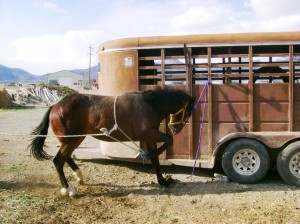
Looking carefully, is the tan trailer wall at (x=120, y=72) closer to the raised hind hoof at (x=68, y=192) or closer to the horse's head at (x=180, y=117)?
the horse's head at (x=180, y=117)

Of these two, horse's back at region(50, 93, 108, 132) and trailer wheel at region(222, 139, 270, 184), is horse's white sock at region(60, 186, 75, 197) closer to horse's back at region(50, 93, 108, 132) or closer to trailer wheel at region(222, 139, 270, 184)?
horse's back at region(50, 93, 108, 132)

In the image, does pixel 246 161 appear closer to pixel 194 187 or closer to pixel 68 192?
pixel 194 187

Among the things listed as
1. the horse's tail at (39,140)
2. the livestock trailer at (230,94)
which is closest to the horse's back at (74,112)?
the horse's tail at (39,140)

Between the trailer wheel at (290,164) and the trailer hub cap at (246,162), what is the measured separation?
38 cm

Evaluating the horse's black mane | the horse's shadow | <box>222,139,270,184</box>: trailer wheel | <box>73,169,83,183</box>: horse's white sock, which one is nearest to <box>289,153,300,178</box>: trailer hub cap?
the horse's shadow

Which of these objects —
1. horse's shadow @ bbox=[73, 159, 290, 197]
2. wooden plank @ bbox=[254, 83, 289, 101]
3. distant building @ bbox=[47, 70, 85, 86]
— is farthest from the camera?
distant building @ bbox=[47, 70, 85, 86]

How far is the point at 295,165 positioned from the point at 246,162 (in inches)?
31.3

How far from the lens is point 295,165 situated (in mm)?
5840

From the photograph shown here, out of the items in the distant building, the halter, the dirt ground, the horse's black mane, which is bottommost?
the dirt ground

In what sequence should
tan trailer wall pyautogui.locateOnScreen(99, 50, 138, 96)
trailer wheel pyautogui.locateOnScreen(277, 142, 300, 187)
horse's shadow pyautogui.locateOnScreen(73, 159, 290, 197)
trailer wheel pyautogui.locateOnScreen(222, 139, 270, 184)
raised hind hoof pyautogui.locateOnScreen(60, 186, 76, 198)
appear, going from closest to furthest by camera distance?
raised hind hoof pyautogui.locateOnScreen(60, 186, 76, 198) → horse's shadow pyautogui.locateOnScreen(73, 159, 290, 197) → trailer wheel pyautogui.locateOnScreen(277, 142, 300, 187) → trailer wheel pyautogui.locateOnScreen(222, 139, 270, 184) → tan trailer wall pyautogui.locateOnScreen(99, 50, 138, 96)

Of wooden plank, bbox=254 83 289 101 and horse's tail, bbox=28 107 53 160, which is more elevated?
wooden plank, bbox=254 83 289 101

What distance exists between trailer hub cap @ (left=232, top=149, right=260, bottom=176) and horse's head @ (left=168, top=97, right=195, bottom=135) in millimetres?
1066

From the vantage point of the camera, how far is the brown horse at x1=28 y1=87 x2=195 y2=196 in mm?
5648

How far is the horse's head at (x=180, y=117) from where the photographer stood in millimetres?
5930
